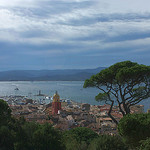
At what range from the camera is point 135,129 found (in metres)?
5.26

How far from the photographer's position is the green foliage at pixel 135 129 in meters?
5.16

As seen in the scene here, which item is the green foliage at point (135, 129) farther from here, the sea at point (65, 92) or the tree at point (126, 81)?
the sea at point (65, 92)

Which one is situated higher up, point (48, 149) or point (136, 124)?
point (136, 124)

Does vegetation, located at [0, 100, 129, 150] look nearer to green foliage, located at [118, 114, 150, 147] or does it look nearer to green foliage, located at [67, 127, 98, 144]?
green foliage, located at [118, 114, 150, 147]

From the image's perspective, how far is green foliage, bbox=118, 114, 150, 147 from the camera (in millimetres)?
5164

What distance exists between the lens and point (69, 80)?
5940 inches

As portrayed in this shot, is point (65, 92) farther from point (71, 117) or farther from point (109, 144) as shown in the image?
Result: point (109, 144)

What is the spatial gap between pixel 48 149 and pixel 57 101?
21.2m

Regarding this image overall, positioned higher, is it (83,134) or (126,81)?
(126,81)

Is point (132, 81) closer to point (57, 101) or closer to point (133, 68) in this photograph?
point (133, 68)

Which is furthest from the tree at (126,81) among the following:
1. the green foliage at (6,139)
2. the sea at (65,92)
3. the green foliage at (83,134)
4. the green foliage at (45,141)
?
the sea at (65,92)

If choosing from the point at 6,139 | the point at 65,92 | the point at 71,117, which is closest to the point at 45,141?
the point at 6,139

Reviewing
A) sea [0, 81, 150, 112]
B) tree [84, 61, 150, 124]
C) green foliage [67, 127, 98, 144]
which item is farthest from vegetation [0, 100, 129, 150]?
sea [0, 81, 150, 112]

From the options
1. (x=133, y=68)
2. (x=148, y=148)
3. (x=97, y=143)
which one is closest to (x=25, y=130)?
(x=97, y=143)
